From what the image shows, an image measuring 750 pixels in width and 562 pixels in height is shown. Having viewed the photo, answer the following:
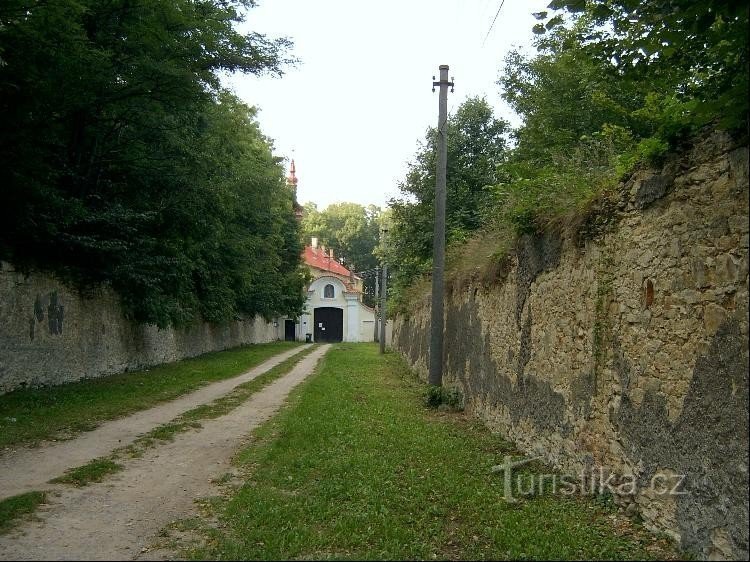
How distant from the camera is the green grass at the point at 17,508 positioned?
16.5 ft

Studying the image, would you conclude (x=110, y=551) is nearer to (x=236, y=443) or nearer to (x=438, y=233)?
(x=236, y=443)

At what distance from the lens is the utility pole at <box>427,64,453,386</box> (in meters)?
13.0

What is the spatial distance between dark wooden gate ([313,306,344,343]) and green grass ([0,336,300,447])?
4419 cm

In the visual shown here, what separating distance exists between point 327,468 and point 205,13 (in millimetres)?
13336

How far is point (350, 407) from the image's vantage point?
11969mm

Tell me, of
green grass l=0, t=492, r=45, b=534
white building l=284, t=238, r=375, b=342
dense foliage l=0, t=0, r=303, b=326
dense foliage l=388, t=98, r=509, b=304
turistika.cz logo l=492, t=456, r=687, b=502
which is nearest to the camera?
turistika.cz logo l=492, t=456, r=687, b=502

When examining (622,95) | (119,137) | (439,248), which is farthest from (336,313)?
(439,248)

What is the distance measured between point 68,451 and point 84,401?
14.4 feet

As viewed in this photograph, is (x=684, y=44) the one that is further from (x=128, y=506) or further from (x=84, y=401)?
(x=84, y=401)

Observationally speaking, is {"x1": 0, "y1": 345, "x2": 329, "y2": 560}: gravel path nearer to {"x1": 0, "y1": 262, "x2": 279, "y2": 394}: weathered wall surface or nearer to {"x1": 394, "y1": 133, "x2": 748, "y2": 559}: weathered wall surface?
{"x1": 394, "y1": 133, "x2": 748, "y2": 559}: weathered wall surface

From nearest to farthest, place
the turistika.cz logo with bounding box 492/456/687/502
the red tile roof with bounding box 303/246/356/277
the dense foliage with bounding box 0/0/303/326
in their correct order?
1. the turistika.cz logo with bounding box 492/456/687/502
2. the dense foliage with bounding box 0/0/303/326
3. the red tile roof with bounding box 303/246/356/277

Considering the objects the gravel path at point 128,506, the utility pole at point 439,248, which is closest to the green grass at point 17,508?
the gravel path at point 128,506

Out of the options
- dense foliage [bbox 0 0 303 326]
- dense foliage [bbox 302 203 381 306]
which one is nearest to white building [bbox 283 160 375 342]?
dense foliage [bbox 302 203 381 306]

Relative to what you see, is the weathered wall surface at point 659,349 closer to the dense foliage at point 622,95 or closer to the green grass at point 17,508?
the dense foliage at point 622,95
